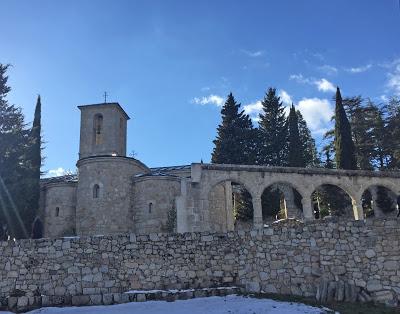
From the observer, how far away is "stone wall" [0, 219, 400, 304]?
13305 mm

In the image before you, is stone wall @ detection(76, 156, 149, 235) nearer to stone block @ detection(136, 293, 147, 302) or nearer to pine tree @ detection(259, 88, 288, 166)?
stone block @ detection(136, 293, 147, 302)

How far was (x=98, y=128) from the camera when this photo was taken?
3291cm

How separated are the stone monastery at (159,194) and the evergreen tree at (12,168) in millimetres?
2983

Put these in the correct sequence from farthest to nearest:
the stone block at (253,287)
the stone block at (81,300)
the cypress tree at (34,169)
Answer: the cypress tree at (34,169)
the stone block at (253,287)
the stone block at (81,300)

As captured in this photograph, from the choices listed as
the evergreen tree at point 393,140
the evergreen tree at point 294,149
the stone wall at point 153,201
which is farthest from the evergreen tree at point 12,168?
the evergreen tree at point 393,140

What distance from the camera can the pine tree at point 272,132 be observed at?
127 feet

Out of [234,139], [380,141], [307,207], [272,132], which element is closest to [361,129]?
[380,141]

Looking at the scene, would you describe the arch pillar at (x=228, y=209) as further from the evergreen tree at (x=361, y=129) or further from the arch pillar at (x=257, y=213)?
the evergreen tree at (x=361, y=129)

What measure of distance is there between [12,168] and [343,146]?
22378 mm

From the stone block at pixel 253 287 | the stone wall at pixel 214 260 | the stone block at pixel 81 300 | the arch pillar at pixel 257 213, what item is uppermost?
the arch pillar at pixel 257 213

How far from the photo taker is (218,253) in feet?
46.1

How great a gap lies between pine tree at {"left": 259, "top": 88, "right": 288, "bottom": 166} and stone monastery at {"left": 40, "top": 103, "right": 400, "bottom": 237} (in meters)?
11.2

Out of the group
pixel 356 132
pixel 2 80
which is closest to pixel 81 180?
pixel 2 80

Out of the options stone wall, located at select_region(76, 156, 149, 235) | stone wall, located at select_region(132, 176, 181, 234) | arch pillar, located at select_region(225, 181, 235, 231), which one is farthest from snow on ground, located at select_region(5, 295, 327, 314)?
arch pillar, located at select_region(225, 181, 235, 231)
